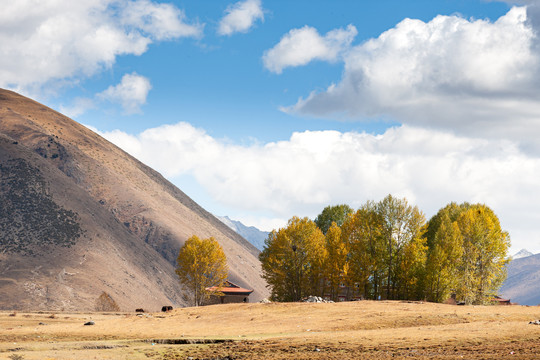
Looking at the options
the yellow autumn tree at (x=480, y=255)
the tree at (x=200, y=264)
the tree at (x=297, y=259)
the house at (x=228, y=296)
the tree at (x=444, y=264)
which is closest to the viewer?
the tree at (x=444, y=264)

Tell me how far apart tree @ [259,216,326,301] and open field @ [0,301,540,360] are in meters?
23.1

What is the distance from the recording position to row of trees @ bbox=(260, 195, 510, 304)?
86250 mm

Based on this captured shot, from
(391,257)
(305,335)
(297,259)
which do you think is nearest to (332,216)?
(297,259)

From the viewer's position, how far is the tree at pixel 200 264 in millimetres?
116312

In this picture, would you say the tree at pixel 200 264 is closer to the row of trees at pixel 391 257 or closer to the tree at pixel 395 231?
the row of trees at pixel 391 257

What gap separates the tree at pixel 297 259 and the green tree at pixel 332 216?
20858 millimetres

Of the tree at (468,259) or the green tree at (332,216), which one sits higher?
the green tree at (332,216)

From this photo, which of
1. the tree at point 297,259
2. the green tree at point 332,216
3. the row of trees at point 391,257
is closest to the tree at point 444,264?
the row of trees at point 391,257

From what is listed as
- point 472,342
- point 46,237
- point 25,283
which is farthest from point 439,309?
point 46,237

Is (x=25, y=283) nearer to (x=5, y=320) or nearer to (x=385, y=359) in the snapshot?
(x=5, y=320)

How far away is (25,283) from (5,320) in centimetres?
10201

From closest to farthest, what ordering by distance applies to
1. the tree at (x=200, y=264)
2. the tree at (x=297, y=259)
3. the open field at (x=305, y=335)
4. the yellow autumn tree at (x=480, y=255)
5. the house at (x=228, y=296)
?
the open field at (x=305, y=335) → the yellow autumn tree at (x=480, y=255) → the tree at (x=297, y=259) → the tree at (x=200, y=264) → the house at (x=228, y=296)

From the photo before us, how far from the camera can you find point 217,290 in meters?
124

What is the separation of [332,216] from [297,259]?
79.1 ft
